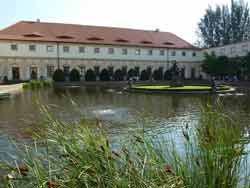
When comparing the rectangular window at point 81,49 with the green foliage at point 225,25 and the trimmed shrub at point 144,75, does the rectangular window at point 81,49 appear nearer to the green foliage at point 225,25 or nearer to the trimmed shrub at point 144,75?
the trimmed shrub at point 144,75

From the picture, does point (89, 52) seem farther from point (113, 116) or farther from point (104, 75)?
point (113, 116)

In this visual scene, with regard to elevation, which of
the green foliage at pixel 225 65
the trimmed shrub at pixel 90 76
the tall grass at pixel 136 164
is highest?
the green foliage at pixel 225 65

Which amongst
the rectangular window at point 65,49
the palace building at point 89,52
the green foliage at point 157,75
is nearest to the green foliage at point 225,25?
the palace building at point 89,52

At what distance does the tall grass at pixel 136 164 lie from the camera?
195cm

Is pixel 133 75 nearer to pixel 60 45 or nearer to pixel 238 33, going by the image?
pixel 60 45

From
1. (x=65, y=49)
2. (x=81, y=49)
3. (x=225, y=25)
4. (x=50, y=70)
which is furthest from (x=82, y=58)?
(x=225, y=25)

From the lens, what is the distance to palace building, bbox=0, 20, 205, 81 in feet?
133

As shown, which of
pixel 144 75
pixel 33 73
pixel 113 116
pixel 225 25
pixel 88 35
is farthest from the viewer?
pixel 225 25

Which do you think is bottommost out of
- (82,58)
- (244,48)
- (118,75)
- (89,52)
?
(118,75)

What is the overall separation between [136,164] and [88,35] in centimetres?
4492

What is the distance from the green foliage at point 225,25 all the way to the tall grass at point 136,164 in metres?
59.0

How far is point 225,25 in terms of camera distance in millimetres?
57375

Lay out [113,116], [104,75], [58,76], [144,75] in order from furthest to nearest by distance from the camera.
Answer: [144,75] → [104,75] → [58,76] → [113,116]

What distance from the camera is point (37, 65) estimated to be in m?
42.0
